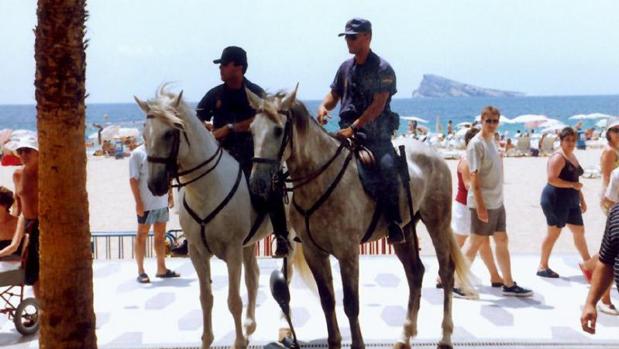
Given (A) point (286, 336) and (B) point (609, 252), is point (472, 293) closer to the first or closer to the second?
(A) point (286, 336)

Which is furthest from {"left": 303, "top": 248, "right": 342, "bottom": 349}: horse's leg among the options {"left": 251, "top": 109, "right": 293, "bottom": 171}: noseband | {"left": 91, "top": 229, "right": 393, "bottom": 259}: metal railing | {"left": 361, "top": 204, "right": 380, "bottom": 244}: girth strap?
{"left": 91, "top": 229, "right": 393, "bottom": 259}: metal railing

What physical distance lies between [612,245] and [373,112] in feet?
8.65

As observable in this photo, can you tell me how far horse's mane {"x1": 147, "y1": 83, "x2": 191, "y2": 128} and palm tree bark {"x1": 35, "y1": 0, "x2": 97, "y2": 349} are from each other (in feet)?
4.11

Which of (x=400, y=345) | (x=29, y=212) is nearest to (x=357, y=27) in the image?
(x=400, y=345)

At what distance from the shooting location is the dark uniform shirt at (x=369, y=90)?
6.86 metres

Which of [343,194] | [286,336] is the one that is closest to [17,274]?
[286,336]

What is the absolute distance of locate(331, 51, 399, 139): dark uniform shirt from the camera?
22.5 feet

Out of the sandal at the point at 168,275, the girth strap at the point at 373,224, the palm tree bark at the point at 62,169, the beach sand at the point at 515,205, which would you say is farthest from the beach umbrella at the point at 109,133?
the palm tree bark at the point at 62,169

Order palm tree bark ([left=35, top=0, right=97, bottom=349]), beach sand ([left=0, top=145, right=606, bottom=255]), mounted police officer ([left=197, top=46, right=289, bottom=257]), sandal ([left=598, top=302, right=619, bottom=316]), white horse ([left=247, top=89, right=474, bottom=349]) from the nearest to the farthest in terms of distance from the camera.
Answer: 1. palm tree bark ([left=35, top=0, right=97, bottom=349])
2. white horse ([left=247, top=89, right=474, bottom=349])
3. mounted police officer ([left=197, top=46, right=289, bottom=257])
4. sandal ([left=598, top=302, right=619, bottom=316])
5. beach sand ([left=0, top=145, right=606, bottom=255])

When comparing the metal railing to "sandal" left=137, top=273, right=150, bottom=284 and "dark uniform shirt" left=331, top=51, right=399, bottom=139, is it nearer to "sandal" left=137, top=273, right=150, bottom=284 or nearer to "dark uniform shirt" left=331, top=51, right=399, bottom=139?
"sandal" left=137, top=273, right=150, bottom=284

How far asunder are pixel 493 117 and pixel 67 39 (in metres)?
5.96

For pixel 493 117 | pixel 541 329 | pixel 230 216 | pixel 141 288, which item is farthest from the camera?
pixel 141 288

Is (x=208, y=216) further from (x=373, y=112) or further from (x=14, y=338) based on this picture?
(x=14, y=338)

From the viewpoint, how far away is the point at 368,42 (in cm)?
695
